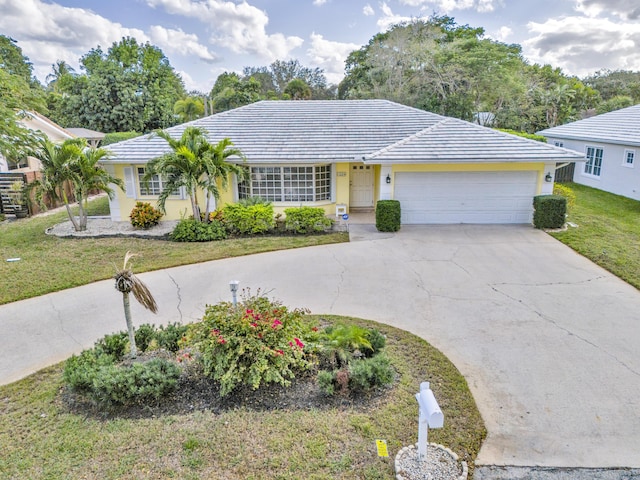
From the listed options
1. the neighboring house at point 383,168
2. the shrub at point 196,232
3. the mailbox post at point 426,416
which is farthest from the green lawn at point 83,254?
the mailbox post at point 426,416

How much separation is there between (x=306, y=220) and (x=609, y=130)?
1590cm

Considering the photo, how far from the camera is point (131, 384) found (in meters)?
4.98

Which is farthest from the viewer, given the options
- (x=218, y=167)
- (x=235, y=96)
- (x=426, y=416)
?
(x=235, y=96)

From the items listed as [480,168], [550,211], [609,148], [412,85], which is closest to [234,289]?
[480,168]

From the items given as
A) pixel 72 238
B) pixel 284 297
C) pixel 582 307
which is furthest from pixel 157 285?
pixel 582 307

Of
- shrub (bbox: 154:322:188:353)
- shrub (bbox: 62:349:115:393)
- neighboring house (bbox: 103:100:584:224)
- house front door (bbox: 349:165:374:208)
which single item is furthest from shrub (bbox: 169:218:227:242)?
shrub (bbox: 62:349:115:393)

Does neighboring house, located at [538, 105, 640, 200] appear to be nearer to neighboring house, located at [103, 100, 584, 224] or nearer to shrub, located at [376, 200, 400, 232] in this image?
neighboring house, located at [103, 100, 584, 224]

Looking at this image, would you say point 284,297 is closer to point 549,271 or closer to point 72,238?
point 549,271

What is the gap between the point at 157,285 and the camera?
9438 millimetres

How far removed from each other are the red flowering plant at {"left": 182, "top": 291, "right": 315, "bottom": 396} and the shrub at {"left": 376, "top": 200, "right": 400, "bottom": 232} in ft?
27.3

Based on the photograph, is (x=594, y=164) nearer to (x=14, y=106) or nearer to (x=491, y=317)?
(x=491, y=317)

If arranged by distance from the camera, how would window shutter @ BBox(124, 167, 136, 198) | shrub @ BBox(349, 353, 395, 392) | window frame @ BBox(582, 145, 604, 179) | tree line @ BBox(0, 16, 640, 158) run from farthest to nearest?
tree line @ BBox(0, 16, 640, 158) → window frame @ BBox(582, 145, 604, 179) → window shutter @ BBox(124, 167, 136, 198) → shrub @ BBox(349, 353, 395, 392)

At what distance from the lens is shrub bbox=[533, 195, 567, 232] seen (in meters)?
13.3

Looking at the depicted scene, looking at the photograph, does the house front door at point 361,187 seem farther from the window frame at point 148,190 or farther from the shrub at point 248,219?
the window frame at point 148,190
